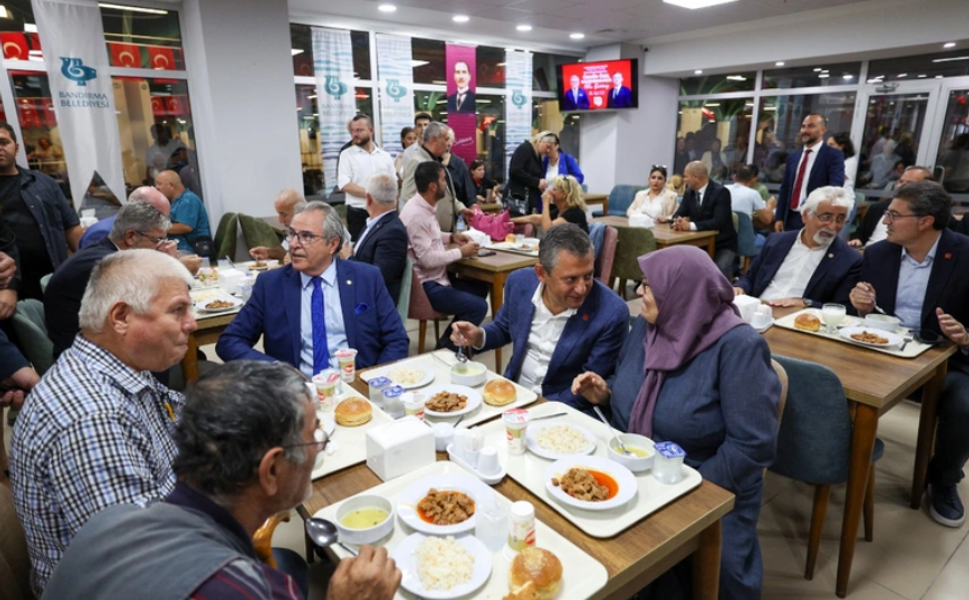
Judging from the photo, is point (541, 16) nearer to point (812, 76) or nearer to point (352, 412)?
point (812, 76)

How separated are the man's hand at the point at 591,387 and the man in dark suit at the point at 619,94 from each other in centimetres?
766

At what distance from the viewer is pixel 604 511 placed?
1237mm

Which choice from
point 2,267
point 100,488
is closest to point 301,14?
point 2,267

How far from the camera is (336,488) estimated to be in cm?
135

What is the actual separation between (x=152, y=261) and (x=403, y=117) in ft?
22.2

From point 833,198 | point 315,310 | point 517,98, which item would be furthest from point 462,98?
point 315,310

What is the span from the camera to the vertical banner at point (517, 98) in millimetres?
8609

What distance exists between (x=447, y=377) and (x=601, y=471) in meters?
0.76

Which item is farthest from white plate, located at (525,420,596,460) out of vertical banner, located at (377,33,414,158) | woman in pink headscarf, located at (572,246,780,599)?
vertical banner, located at (377,33,414,158)

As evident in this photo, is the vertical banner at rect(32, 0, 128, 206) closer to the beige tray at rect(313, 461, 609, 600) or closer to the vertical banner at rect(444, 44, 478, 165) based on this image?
the vertical banner at rect(444, 44, 478, 165)

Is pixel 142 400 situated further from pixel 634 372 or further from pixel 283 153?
pixel 283 153

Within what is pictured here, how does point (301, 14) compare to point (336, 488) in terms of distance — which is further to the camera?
point (301, 14)

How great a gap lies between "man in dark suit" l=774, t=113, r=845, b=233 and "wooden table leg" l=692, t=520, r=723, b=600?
15.4ft

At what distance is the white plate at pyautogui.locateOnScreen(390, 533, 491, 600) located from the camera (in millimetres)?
1008
